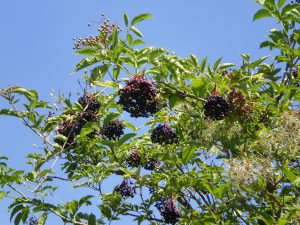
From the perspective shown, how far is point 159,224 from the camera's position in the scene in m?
5.02

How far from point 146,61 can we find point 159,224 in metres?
1.99

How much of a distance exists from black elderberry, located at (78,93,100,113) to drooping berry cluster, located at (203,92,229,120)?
3.70 ft

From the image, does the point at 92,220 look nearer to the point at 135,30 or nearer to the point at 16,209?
the point at 16,209

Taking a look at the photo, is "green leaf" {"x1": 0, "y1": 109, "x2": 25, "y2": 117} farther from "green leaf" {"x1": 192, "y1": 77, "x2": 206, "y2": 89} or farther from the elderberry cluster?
"green leaf" {"x1": 192, "y1": 77, "x2": 206, "y2": 89}

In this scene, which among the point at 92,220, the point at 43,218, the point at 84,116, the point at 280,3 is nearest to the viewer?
the point at 280,3

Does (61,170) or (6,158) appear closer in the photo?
(6,158)

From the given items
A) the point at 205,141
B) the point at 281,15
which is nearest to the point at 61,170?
the point at 205,141

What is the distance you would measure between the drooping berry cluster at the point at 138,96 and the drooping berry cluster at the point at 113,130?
24.0 inches

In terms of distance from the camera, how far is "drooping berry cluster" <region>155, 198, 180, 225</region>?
4645mm

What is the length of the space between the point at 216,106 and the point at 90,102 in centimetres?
123

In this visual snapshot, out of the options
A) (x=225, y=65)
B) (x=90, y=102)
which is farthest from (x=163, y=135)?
(x=225, y=65)

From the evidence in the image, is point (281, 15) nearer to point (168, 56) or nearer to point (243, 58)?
point (243, 58)

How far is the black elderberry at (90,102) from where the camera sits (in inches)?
169

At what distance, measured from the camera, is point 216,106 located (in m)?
3.68
